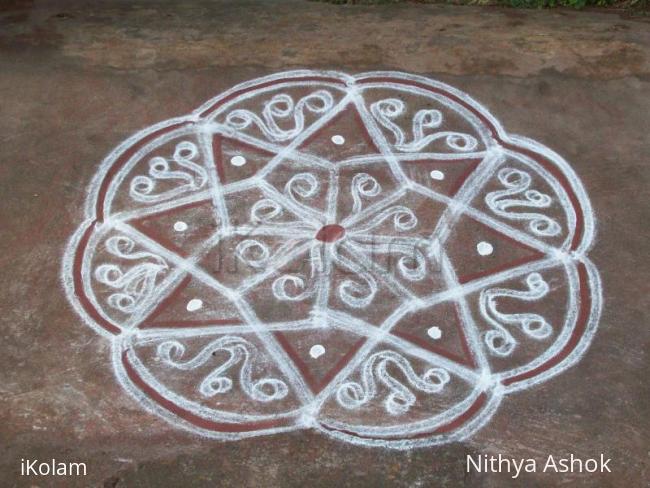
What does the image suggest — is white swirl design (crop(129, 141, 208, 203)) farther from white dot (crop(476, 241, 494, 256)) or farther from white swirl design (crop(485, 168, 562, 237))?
white swirl design (crop(485, 168, 562, 237))

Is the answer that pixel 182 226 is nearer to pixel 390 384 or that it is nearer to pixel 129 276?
pixel 129 276

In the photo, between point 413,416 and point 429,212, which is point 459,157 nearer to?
point 429,212

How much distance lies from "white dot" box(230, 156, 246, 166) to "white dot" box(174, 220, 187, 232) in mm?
703

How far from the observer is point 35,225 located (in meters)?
5.11

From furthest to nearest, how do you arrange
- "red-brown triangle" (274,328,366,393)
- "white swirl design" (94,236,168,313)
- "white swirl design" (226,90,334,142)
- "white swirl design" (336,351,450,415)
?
"white swirl design" (226,90,334,142)
"white swirl design" (94,236,168,313)
"red-brown triangle" (274,328,366,393)
"white swirl design" (336,351,450,415)

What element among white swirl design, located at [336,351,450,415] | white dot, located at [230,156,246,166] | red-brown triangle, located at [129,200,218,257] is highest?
white dot, located at [230,156,246,166]

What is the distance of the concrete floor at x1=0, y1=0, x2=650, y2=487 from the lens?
3.98 metres

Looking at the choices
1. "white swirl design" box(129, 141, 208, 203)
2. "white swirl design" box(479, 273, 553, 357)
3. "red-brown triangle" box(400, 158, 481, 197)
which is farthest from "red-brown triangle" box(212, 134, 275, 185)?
"white swirl design" box(479, 273, 553, 357)

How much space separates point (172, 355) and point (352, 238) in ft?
5.12

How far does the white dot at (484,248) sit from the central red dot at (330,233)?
1.01 meters

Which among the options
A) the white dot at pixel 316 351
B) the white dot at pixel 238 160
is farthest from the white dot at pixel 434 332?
the white dot at pixel 238 160

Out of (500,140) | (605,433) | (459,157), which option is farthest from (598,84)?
(605,433)

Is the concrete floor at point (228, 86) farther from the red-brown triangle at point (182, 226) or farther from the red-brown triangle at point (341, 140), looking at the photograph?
the red-brown triangle at point (341, 140)

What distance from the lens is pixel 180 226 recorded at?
5.14 m
